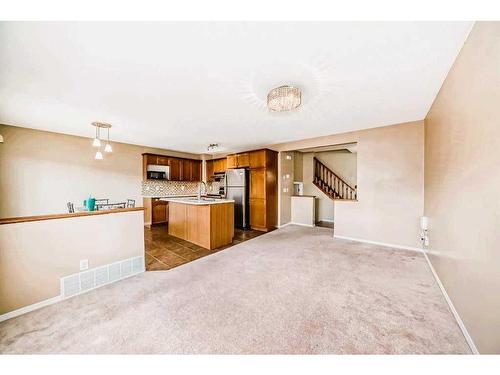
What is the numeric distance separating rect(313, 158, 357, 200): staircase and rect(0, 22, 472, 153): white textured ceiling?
3154 millimetres

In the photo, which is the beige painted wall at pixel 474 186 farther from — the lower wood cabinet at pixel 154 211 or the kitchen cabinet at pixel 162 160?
the kitchen cabinet at pixel 162 160

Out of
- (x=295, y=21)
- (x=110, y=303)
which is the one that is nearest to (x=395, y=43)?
(x=295, y=21)

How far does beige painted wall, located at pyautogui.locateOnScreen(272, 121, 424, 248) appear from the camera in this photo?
→ 3.29 meters

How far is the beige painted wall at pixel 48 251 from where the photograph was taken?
1651 millimetres

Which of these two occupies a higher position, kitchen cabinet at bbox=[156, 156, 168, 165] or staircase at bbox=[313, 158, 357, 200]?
kitchen cabinet at bbox=[156, 156, 168, 165]

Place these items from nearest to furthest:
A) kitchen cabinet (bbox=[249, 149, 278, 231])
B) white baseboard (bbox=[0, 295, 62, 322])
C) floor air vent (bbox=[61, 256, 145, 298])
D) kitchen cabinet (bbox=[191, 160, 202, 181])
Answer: white baseboard (bbox=[0, 295, 62, 322]) → floor air vent (bbox=[61, 256, 145, 298]) → kitchen cabinet (bbox=[249, 149, 278, 231]) → kitchen cabinet (bbox=[191, 160, 202, 181])

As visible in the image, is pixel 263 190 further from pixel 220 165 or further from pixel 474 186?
pixel 474 186

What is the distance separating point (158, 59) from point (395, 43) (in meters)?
2.08

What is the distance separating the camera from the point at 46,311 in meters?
1.72

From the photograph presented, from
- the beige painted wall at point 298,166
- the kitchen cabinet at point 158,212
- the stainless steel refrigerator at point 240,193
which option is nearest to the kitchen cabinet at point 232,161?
the stainless steel refrigerator at point 240,193

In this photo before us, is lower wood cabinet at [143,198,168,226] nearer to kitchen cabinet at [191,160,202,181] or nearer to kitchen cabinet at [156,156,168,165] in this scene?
kitchen cabinet at [156,156,168,165]

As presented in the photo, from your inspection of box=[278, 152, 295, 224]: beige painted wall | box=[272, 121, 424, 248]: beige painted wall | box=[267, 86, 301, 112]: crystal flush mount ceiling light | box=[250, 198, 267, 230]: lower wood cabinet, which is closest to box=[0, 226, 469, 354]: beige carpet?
box=[272, 121, 424, 248]: beige painted wall

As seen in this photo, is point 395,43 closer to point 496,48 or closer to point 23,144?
point 496,48

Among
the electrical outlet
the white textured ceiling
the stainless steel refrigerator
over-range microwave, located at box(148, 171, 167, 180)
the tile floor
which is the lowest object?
the tile floor
